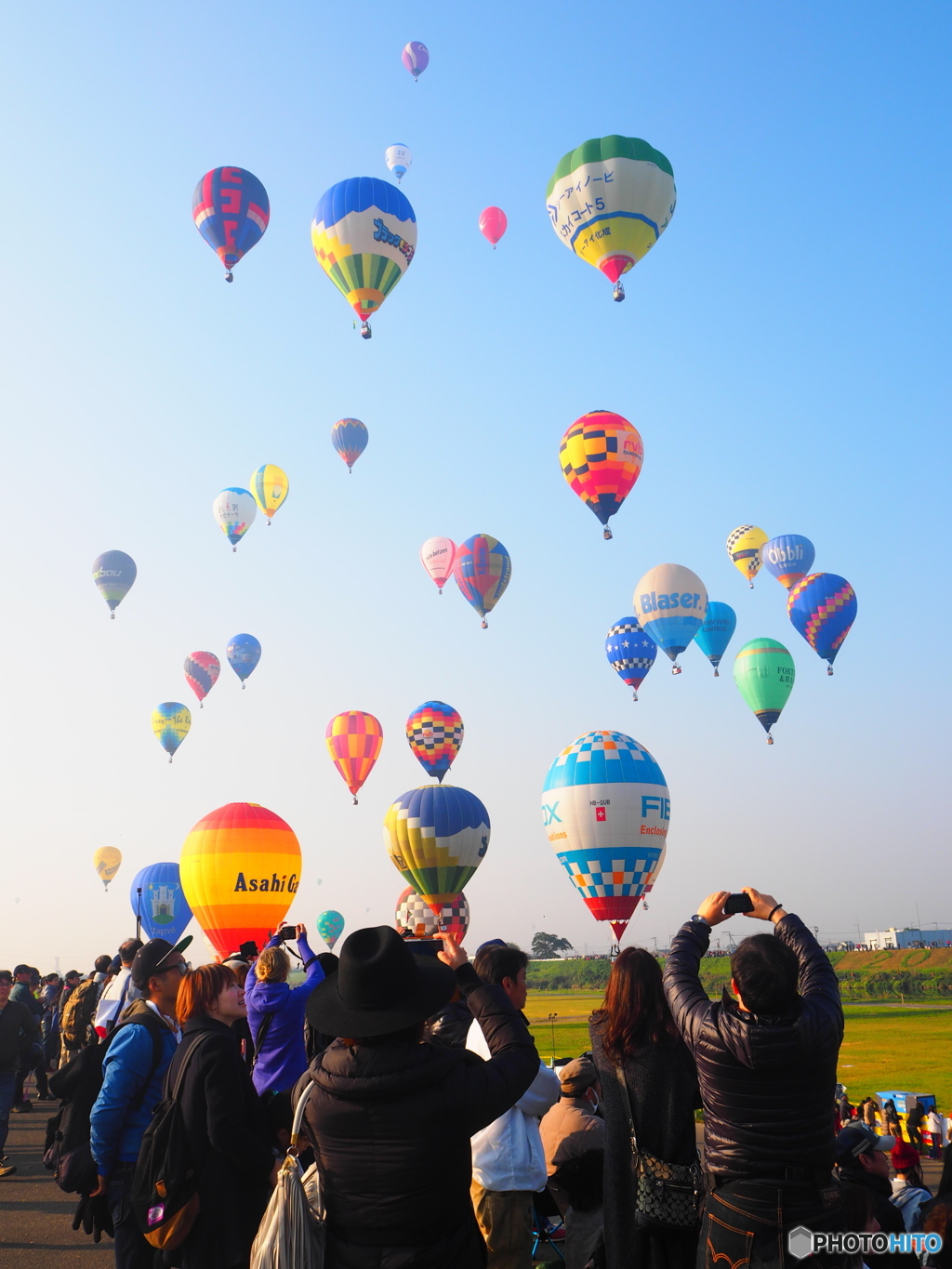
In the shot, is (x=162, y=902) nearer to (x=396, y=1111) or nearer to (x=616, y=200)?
(x=616, y=200)

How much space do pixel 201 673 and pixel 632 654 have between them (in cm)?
1927

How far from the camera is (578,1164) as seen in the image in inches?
197

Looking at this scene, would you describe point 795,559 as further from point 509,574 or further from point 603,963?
point 603,963

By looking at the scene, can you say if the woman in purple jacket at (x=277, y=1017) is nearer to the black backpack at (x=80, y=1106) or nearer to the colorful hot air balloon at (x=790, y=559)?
the black backpack at (x=80, y=1106)

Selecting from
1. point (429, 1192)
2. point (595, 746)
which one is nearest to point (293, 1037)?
point (429, 1192)

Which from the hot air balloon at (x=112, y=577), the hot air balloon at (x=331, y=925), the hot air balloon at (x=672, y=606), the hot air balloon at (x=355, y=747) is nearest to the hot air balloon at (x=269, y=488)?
the hot air balloon at (x=112, y=577)

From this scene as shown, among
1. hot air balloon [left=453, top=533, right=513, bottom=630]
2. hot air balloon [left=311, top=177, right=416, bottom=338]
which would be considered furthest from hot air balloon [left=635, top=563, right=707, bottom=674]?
hot air balloon [left=311, top=177, right=416, bottom=338]

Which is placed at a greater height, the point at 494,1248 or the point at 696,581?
the point at 696,581

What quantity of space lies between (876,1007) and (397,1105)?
4658 cm

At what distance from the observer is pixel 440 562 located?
4019 cm

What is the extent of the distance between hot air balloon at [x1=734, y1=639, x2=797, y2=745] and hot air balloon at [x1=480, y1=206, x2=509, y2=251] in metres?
19.2

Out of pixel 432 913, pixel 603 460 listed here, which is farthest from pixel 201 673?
pixel 603 460

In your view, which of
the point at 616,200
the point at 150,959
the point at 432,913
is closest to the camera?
the point at 150,959

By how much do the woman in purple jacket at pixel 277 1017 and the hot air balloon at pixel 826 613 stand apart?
3377cm
